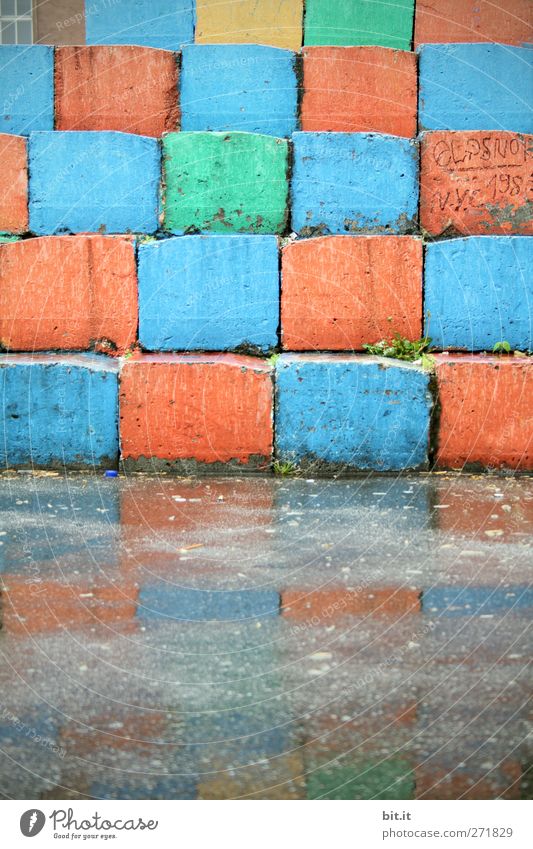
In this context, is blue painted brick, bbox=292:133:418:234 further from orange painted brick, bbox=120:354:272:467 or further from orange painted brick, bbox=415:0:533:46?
orange painted brick, bbox=415:0:533:46

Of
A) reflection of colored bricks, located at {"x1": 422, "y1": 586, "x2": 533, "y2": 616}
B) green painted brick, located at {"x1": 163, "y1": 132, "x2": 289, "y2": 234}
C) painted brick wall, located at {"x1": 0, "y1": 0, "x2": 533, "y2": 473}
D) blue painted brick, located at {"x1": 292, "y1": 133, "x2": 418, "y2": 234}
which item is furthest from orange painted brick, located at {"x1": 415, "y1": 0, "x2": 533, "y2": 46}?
reflection of colored bricks, located at {"x1": 422, "y1": 586, "x2": 533, "y2": 616}

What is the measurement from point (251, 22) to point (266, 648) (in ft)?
18.4

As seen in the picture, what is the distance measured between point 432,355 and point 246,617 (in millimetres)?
2806

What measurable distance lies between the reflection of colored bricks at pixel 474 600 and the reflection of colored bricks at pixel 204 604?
488 millimetres

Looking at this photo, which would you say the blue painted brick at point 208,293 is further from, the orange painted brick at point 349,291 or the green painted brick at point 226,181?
the green painted brick at point 226,181

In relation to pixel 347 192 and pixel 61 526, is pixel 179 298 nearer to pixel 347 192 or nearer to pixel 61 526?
pixel 347 192

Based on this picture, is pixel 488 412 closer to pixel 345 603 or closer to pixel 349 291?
pixel 349 291

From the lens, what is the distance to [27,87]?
6.65m

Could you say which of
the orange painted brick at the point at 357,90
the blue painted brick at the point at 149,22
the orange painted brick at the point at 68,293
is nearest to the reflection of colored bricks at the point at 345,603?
the orange painted brick at the point at 68,293

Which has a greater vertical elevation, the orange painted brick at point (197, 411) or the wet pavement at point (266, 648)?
the orange painted brick at point (197, 411)

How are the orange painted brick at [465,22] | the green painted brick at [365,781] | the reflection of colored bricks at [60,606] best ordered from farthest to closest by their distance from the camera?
the orange painted brick at [465,22], the reflection of colored bricks at [60,606], the green painted brick at [365,781]

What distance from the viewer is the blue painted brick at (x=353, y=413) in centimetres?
528

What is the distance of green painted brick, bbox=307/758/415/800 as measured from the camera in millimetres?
2113

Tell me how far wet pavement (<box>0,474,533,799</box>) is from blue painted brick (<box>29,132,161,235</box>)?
204 centimetres
